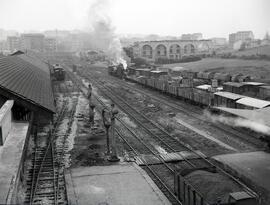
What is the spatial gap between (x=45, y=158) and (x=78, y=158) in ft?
5.98

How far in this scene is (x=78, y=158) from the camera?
62.0 ft

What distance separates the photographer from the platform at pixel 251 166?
47.7 feet

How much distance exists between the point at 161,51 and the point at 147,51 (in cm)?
552

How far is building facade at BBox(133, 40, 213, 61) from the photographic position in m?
103

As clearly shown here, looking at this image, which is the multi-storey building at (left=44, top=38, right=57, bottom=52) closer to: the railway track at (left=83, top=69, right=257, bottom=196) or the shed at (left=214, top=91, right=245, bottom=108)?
the railway track at (left=83, top=69, right=257, bottom=196)

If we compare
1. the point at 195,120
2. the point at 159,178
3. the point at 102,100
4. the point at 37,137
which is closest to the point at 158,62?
the point at 102,100

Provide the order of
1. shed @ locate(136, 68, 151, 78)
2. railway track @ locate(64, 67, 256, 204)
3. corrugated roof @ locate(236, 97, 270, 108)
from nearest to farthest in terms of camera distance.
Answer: railway track @ locate(64, 67, 256, 204), corrugated roof @ locate(236, 97, 270, 108), shed @ locate(136, 68, 151, 78)

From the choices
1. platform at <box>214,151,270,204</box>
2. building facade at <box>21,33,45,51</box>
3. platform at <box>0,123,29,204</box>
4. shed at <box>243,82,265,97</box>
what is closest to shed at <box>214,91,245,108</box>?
shed at <box>243,82,265,97</box>

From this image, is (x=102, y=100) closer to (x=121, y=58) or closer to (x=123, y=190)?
(x=123, y=190)

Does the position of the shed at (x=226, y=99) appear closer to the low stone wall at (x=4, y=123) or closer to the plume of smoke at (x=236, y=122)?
the plume of smoke at (x=236, y=122)

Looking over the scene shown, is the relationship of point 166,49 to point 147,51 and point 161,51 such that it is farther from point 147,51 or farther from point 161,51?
point 147,51

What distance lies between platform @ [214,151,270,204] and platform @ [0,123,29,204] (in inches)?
379

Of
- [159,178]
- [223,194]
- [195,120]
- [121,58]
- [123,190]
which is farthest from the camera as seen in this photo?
[121,58]

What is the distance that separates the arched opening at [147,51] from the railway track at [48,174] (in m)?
81.8
